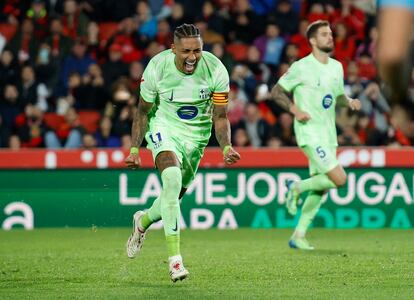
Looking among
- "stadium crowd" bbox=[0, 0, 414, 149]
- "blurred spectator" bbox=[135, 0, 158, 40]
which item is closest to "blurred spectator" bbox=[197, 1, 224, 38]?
"stadium crowd" bbox=[0, 0, 414, 149]

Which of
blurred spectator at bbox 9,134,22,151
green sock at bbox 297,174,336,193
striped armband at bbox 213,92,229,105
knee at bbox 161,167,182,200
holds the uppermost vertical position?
striped armband at bbox 213,92,229,105

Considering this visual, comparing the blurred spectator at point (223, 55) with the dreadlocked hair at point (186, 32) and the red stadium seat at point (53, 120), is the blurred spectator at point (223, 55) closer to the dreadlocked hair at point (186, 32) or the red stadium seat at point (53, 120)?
the red stadium seat at point (53, 120)

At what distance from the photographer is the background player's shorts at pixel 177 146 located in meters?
10.3

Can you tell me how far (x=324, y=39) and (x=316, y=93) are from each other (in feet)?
1.98

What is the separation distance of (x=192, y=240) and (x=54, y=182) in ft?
8.62

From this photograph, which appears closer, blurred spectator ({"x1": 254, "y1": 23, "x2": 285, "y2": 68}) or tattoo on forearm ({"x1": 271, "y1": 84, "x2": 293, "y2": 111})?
tattoo on forearm ({"x1": 271, "y1": 84, "x2": 293, "y2": 111})

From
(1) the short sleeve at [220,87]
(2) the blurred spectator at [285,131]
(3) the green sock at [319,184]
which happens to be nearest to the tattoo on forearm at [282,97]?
(3) the green sock at [319,184]

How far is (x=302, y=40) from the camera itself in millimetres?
19672

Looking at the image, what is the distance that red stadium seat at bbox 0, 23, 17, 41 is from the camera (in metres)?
20.0

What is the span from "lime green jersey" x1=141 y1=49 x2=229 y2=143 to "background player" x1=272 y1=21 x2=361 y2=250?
2799 millimetres

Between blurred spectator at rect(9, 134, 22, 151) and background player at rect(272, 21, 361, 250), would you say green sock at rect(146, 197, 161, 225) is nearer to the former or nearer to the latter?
background player at rect(272, 21, 361, 250)

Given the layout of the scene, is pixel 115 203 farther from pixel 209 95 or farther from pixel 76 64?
pixel 209 95

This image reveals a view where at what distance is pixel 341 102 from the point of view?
44.2 feet

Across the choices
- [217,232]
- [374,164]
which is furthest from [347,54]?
[217,232]
